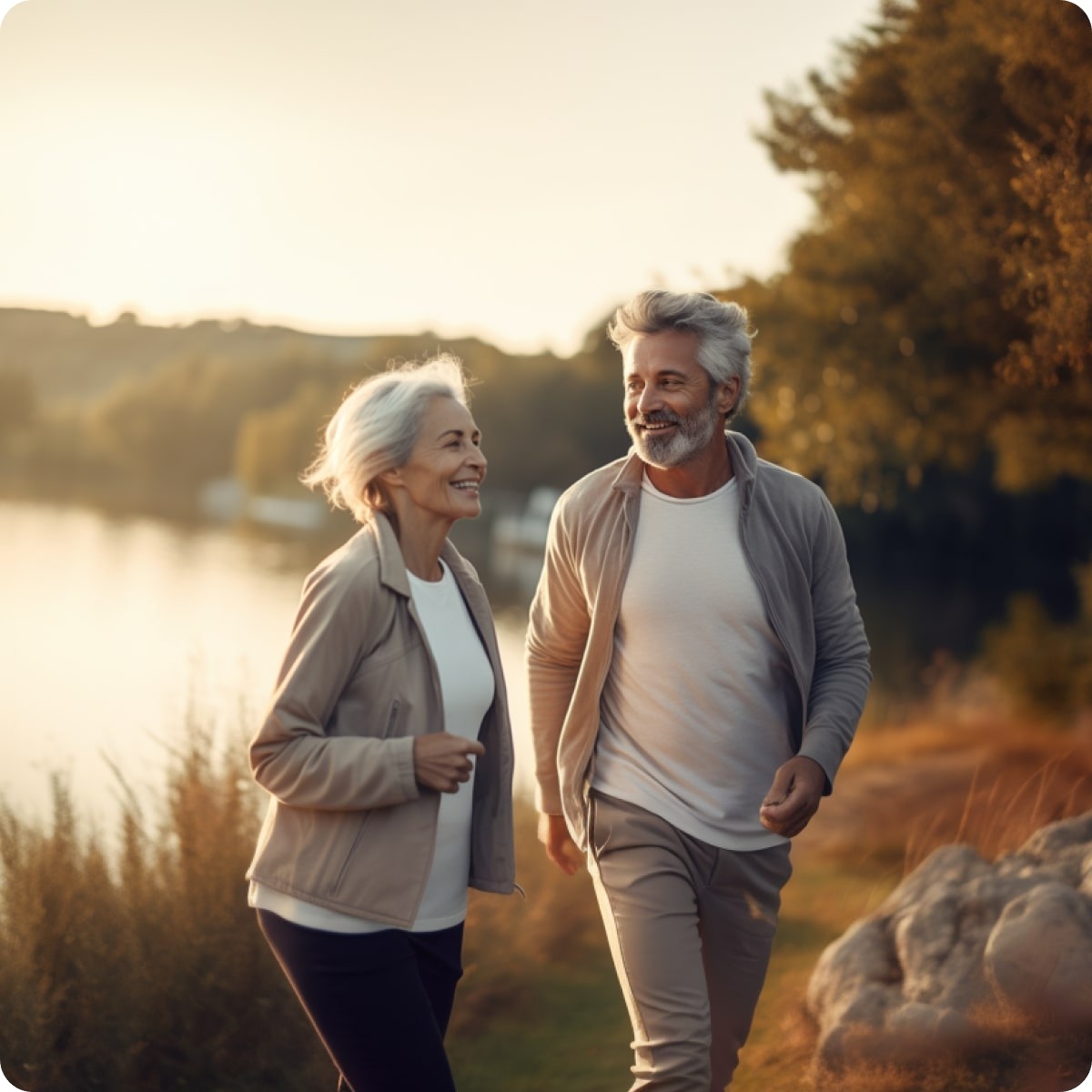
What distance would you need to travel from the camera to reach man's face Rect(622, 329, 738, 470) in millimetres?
2977

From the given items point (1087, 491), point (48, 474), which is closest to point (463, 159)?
point (48, 474)

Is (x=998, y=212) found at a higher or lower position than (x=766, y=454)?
higher

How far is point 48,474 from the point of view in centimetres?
920

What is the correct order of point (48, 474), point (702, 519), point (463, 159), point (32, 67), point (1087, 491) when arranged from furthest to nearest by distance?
1. point (1087, 491)
2. point (48, 474)
3. point (463, 159)
4. point (32, 67)
5. point (702, 519)

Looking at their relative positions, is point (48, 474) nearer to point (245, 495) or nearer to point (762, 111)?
point (245, 495)

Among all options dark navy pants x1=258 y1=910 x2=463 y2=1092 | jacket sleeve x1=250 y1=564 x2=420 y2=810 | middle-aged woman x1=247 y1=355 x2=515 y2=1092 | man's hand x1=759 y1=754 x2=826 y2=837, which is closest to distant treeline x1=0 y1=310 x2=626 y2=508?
middle-aged woman x1=247 y1=355 x2=515 y2=1092

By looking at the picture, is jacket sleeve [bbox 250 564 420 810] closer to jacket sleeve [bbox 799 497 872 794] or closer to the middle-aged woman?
the middle-aged woman

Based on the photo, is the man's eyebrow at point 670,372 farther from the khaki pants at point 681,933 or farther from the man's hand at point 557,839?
the man's hand at point 557,839

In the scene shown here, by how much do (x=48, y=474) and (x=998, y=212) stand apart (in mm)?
6479

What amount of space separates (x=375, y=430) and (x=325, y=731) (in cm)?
60

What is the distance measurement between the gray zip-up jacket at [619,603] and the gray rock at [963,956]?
54.0 inches

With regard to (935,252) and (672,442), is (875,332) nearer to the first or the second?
(935,252)

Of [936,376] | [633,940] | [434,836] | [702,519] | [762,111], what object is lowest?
[633,940]

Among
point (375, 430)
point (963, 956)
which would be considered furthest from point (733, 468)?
point (963, 956)
